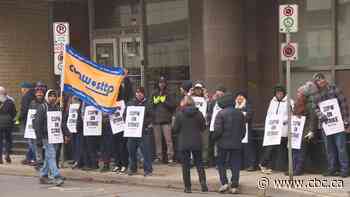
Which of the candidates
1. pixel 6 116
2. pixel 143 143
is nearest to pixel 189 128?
pixel 143 143

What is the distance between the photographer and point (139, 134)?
13547mm

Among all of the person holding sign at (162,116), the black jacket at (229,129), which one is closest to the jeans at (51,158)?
the person holding sign at (162,116)

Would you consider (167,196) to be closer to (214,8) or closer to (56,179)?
(56,179)

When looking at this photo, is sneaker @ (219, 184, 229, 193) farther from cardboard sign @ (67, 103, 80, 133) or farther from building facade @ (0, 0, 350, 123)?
building facade @ (0, 0, 350, 123)

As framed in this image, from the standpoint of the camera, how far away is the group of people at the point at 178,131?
11828mm

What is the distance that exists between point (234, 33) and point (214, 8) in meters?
0.79

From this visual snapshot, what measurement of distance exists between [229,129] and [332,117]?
227 cm

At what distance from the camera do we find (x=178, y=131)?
470 inches

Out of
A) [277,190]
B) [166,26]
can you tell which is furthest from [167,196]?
[166,26]

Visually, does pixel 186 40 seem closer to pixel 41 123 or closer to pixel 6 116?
pixel 6 116

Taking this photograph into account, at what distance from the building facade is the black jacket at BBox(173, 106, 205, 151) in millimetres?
4417

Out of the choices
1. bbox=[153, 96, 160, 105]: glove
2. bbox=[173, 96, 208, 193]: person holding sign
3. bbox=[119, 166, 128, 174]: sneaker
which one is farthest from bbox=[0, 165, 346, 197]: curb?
bbox=[153, 96, 160, 105]: glove

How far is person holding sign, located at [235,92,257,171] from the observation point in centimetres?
1356

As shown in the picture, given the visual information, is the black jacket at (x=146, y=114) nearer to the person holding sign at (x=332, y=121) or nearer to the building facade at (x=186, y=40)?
the building facade at (x=186, y=40)
